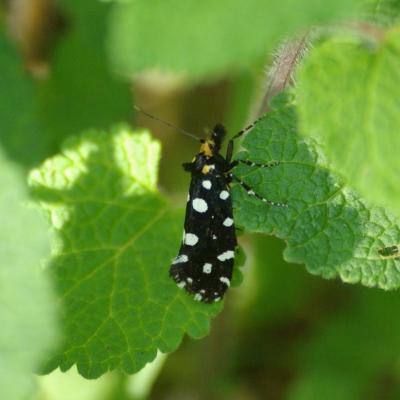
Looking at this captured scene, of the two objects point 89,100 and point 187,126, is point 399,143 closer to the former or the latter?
point 89,100

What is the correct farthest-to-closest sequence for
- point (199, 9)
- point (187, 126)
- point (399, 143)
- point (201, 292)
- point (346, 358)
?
point (187, 126) < point (346, 358) < point (201, 292) < point (399, 143) < point (199, 9)

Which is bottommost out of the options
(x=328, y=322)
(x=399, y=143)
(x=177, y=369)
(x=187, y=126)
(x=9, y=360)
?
(x=9, y=360)

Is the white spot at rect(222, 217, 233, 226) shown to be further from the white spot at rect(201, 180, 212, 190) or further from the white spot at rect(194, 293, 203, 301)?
the white spot at rect(194, 293, 203, 301)

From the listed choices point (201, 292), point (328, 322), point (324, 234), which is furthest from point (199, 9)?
point (328, 322)

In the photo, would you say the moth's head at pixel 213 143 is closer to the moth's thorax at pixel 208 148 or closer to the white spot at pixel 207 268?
the moth's thorax at pixel 208 148

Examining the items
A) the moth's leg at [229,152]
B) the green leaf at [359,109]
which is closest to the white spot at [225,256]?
the moth's leg at [229,152]

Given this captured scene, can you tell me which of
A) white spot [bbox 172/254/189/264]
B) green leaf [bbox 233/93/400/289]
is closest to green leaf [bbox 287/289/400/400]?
white spot [bbox 172/254/189/264]

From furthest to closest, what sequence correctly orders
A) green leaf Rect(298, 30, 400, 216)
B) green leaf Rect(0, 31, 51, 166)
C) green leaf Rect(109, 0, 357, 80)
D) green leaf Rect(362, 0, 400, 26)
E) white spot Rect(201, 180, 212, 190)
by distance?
green leaf Rect(0, 31, 51, 166) < white spot Rect(201, 180, 212, 190) < green leaf Rect(362, 0, 400, 26) < green leaf Rect(298, 30, 400, 216) < green leaf Rect(109, 0, 357, 80)
